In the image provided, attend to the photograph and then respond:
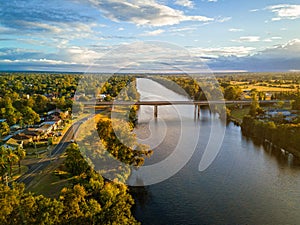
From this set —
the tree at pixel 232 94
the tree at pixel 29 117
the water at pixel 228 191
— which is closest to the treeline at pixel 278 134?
the water at pixel 228 191

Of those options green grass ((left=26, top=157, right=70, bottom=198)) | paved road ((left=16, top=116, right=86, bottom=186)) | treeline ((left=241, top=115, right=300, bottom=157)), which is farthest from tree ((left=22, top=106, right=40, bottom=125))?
treeline ((left=241, top=115, right=300, bottom=157))

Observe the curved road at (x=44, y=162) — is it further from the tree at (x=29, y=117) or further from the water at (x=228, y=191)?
the water at (x=228, y=191)

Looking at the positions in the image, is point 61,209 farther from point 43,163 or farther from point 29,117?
point 29,117

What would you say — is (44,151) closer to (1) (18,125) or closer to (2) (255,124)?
(1) (18,125)

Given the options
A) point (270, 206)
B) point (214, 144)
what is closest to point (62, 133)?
point (214, 144)

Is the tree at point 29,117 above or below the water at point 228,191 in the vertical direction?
above
